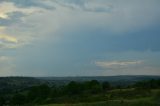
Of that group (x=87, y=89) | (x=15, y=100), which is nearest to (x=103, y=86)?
(x=87, y=89)

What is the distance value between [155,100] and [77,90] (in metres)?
45.2

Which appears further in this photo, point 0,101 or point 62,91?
point 62,91

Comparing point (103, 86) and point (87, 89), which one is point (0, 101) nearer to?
point (87, 89)

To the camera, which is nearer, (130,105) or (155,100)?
(130,105)

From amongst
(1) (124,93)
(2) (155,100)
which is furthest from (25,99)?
(2) (155,100)

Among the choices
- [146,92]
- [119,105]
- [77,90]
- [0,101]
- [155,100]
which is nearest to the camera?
[119,105]

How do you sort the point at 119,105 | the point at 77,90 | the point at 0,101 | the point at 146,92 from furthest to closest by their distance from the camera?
the point at 77,90 < the point at 0,101 < the point at 146,92 < the point at 119,105

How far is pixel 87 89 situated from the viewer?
104m

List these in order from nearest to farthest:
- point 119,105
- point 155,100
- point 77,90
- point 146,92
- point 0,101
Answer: point 119,105 → point 155,100 → point 146,92 → point 0,101 → point 77,90

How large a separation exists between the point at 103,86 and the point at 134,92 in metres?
32.0

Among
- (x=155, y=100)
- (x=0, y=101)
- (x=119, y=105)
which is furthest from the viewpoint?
(x=0, y=101)

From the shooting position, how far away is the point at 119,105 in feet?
167

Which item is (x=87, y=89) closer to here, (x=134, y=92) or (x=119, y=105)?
(x=134, y=92)

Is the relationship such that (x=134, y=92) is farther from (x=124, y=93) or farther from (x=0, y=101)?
(x=0, y=101)
